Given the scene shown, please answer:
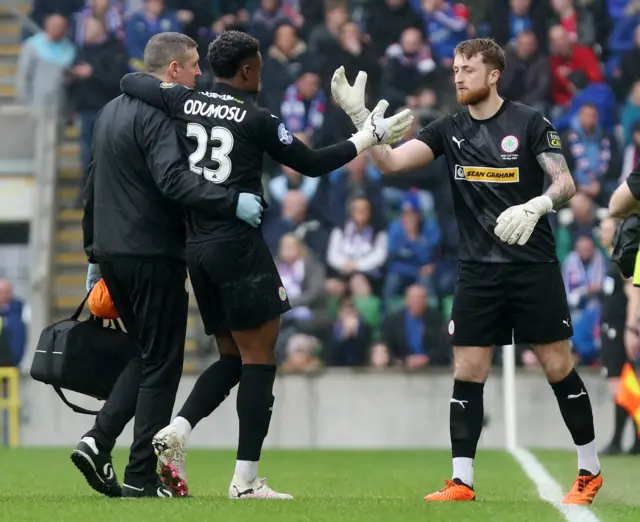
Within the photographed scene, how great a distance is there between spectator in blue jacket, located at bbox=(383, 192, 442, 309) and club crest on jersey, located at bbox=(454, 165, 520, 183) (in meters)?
8.18

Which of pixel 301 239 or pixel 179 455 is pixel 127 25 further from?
pixel 179 455

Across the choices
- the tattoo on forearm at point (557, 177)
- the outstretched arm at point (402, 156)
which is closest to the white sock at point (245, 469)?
the outstretched arm at point (402, 156)

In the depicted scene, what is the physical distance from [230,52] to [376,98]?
1009cm

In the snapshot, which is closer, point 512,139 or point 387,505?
point 387,505

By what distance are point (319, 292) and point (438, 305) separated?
1.23 m

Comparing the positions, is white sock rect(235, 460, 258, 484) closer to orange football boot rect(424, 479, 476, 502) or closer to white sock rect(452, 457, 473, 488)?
orange football boot rect(424, 479, 476, 502)

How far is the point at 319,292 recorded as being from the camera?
605 inches

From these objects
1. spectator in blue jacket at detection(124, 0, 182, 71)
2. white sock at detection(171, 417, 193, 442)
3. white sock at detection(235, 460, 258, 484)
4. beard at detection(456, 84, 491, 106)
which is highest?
spectator in blue jacket at detection(124, 0, 182, 71)

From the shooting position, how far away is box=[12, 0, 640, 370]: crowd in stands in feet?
50.1

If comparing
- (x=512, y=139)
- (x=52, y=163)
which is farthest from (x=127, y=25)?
(x=512, y=139)

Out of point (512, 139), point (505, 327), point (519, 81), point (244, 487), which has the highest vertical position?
point (519, 81)

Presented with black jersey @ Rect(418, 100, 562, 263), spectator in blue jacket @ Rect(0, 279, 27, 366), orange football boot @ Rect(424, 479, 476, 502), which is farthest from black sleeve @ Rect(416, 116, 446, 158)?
spectator in blue jacket @ Rect(0, 279, 27, 366)

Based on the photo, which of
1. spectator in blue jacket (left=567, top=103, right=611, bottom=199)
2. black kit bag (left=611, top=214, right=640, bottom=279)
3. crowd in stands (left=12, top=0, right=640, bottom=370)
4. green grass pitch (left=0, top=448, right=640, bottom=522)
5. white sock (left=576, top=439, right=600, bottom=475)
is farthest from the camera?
spectator in blue jacket (left=567, top=103, right=611, bottom=199)

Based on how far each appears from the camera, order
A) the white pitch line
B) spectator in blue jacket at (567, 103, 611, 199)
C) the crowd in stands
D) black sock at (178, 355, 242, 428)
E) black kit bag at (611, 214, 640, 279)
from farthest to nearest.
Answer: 1. spectator in blue jacket at (567, 103, 611, 199)
2. the crowd in stands
3. black sock at (178, 355, 242, 428)
4. black kit bag at (611, 214, 640, 279)
5. the white pitch line
